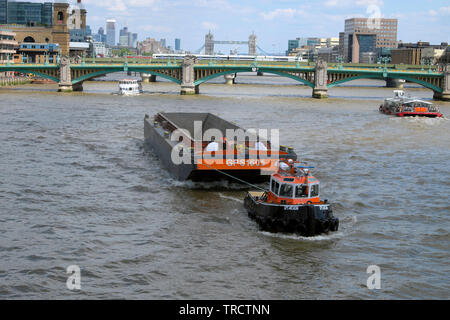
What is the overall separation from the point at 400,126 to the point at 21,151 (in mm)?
35366

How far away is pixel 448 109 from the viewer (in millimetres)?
84125

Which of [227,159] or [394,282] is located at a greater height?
[227,159]

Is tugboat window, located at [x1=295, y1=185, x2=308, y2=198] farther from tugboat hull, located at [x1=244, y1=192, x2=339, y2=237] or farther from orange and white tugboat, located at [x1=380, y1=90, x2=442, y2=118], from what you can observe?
orange and white tugboat, located at [x1=380, y1=90, x2=442, y2=118]

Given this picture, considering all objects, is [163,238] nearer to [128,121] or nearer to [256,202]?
[256,202]

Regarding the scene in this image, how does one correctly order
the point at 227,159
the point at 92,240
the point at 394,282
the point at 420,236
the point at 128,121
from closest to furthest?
the point at 394,282 < the point at 92,240 < the point at 420,236 < the point at 227,159 < the point at 128,121

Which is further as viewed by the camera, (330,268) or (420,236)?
(420,236)

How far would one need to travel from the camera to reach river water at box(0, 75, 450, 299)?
687 inches

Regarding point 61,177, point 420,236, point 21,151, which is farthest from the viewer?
point 21,151

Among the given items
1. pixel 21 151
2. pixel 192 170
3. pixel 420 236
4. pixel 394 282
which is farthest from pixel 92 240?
pixel 21 151
